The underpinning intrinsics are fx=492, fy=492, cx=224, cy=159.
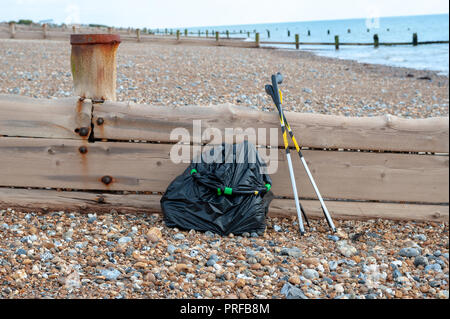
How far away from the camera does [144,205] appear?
4043 mm

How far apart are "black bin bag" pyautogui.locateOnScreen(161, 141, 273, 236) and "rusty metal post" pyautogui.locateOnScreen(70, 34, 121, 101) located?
1.00 meters

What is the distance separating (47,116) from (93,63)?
0.56 m

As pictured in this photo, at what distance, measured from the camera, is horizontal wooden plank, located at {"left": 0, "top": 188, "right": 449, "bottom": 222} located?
13.2 feet

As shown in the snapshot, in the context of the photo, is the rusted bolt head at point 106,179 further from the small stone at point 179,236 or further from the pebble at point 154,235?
the small stone at point 179,236

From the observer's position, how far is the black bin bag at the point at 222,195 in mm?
3674

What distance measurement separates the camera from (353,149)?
394 cm

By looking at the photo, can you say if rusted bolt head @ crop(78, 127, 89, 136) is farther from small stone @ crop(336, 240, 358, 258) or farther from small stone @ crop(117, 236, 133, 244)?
small stone @ crop(336, 240, 358, 258)

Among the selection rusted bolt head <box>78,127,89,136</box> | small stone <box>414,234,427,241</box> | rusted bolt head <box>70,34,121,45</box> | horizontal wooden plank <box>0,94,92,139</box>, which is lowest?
small stone <box>414,234,427,241</box>

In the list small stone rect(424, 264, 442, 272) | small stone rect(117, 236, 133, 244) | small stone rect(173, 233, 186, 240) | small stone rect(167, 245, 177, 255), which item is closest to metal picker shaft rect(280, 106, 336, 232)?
small stone rect(424, 264, 442, 272)

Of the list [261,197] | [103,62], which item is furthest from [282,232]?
[103,62]

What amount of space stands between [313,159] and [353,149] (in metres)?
0.33

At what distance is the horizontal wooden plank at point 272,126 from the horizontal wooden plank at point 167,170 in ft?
0.26

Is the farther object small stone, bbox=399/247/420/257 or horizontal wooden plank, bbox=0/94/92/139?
horizontal wooden plank, bbox=0/94/92/139
